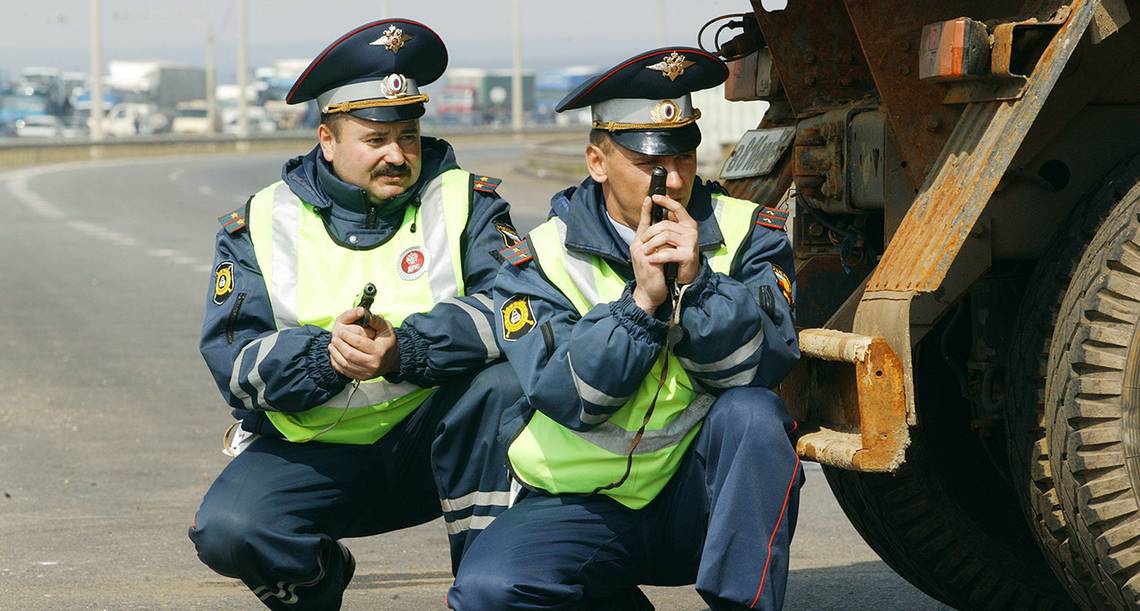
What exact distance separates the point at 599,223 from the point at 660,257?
33cm

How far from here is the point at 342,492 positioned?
4.37m

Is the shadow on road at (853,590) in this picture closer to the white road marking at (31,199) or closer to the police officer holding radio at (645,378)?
the police officer holding radio at (645,378)

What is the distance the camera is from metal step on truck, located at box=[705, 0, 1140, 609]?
3.66m

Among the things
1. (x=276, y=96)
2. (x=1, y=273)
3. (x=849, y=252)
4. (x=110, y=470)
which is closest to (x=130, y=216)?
(x=1, y=273)

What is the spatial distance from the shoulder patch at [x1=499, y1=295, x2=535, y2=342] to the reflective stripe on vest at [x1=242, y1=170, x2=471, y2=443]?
0.43 metres

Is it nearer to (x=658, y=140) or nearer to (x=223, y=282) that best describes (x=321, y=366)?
(x=223, y=282)

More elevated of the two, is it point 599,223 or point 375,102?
point 375,102

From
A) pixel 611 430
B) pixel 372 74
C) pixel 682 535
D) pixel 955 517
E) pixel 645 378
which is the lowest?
pixel 955 517

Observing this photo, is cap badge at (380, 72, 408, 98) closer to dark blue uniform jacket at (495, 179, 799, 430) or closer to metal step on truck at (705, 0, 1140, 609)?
dark blue uniform jacket at (495, 179, 799, 430)

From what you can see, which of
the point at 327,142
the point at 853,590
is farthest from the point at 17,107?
the point at 327,142

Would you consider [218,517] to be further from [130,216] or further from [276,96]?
[276,96]

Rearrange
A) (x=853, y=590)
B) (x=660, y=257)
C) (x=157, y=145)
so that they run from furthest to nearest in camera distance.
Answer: (x=157, y=145)
(x=853, y=590)
(x=660, y=257)

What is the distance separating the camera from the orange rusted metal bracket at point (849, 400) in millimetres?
3672

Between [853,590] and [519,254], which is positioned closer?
[519,254]
